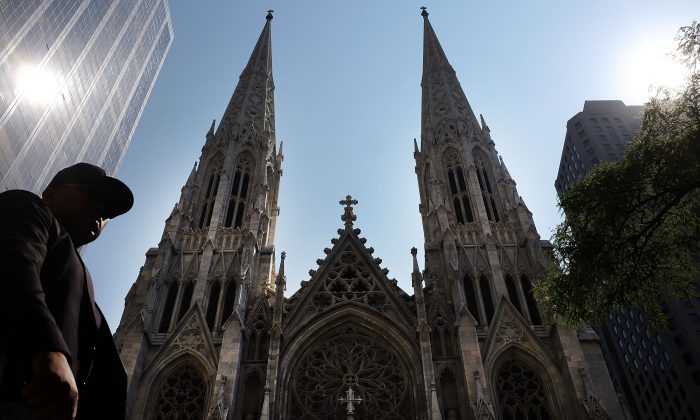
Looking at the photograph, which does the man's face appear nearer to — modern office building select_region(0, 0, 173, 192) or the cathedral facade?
the cathedral facade

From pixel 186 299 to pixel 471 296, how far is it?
12.1m

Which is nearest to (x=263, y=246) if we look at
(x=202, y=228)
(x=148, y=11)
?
(x=202, y=228)

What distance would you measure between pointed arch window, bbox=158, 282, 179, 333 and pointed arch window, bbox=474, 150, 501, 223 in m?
14.8

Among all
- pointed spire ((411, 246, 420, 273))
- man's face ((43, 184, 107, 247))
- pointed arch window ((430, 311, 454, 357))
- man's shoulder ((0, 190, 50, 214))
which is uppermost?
pointed spire ((411, 246, 420, 273))

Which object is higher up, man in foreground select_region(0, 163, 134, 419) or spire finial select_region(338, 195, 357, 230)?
spire finial select_region(338, 195, 357, 230)

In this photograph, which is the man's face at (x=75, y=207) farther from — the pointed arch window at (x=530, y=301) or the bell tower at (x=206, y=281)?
the pointed arch window at (x=530, y=301)

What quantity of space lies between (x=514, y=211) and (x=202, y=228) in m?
15.0

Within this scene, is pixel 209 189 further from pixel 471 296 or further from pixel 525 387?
pixel 525 387

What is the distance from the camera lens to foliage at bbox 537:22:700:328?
13.1m

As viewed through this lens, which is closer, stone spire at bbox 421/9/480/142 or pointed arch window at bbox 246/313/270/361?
pointed arch window at bbox 246/313/270/361

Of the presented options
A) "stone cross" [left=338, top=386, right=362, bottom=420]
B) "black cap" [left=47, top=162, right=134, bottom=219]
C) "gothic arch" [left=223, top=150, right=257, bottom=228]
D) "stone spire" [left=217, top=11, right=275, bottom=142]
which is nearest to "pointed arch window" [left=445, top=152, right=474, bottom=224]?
"gothic arch" [left=223, top=150, right=257, bottom=228]

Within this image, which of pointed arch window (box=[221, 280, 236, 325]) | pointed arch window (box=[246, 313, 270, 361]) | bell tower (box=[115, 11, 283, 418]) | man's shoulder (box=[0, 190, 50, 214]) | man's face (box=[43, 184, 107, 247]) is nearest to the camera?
man's shoulder (box=[0, 190, 50, 214])

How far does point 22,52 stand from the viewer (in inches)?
A: 1040

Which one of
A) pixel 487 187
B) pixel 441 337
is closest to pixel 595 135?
pixel 487 187
